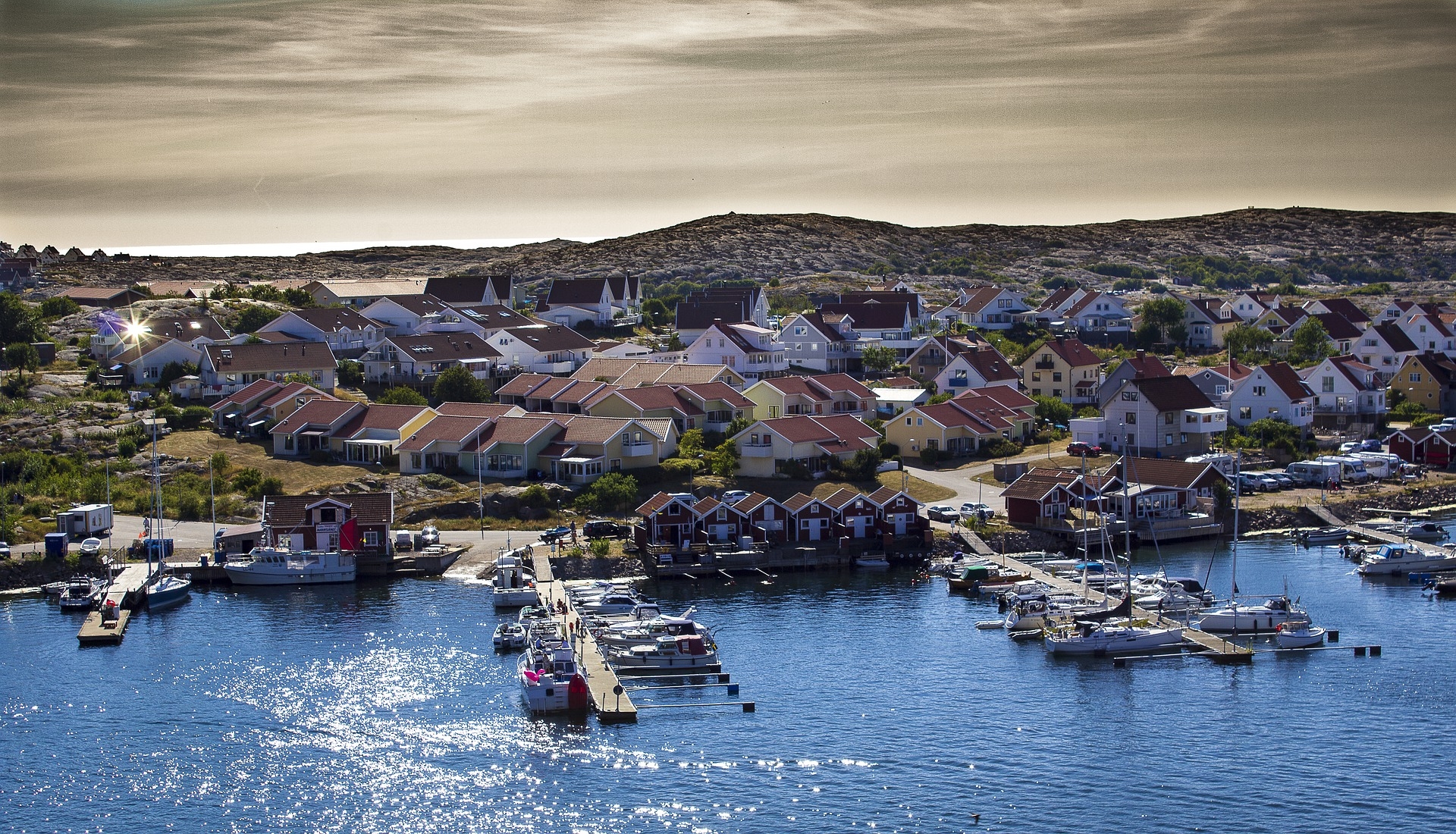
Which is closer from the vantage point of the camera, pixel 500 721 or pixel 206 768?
pixel 206 768

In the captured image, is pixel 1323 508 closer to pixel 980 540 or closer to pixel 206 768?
pixel 980 540

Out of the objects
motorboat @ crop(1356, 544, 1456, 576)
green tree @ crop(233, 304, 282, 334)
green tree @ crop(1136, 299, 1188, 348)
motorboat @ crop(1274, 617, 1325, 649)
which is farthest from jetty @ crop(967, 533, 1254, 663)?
green tree @ crop(233, 304, 282, 334)

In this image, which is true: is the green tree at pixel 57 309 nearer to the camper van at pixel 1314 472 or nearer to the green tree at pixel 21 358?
the green tree at pixel 21 358

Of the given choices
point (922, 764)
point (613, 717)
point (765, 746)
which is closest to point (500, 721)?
point (613, 717)

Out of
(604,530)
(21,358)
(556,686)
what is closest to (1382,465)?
(604,530)

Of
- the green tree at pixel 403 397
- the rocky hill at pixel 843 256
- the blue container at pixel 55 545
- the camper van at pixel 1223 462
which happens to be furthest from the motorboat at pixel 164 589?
the rocky hill at pixel 843 256

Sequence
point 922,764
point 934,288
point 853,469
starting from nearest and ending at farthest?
point 922,764 < point 853,469 < point 934,288
